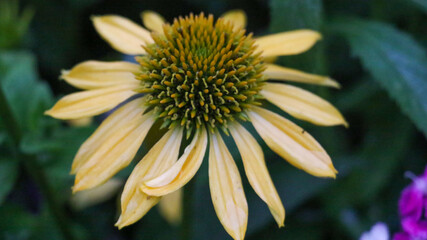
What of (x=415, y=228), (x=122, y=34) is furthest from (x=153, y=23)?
(x=415, y=228)

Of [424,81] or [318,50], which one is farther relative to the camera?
[318,50]

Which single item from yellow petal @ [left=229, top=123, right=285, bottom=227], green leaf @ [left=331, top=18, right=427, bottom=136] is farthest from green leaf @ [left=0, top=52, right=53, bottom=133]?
green leaf @ [left=331, top=18, right=427, bottom=136]

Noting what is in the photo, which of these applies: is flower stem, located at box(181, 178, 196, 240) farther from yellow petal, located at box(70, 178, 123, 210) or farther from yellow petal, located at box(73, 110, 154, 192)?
yellow petal, located at box(70, 178, 123, 210)

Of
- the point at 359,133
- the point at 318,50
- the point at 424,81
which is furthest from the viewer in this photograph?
the point at 359,133

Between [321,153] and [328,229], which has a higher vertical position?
[321,153]

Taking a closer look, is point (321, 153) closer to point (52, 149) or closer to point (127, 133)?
point (127, 133)

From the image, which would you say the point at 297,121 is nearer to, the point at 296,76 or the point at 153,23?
the point at 296,76

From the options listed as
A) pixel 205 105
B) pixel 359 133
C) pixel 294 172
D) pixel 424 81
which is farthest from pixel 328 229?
pixel 205 105
